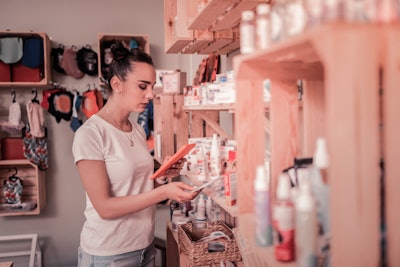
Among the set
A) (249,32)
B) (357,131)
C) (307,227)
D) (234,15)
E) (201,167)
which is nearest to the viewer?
(357,131)

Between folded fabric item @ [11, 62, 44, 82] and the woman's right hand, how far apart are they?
2975mm

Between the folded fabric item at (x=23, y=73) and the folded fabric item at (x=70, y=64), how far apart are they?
284 millimetres

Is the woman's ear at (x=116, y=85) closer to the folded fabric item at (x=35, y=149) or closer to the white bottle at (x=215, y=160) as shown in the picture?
the white bottle at (x=215, y=160)

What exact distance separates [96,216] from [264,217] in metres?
1.29

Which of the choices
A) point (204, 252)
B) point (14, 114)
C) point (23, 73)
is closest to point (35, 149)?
point (14, 114)

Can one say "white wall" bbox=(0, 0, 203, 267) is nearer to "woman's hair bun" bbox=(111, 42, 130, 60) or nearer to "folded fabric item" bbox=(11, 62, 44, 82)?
"folded fabric item" bbox=(11, 62, 44, 82)

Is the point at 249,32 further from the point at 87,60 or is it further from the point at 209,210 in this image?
the point at 87,60

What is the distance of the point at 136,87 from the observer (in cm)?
222

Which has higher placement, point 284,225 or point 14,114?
point 14,114

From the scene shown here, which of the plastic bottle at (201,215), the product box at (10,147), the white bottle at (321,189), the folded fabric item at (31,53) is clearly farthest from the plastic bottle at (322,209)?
the product box at (10,147)

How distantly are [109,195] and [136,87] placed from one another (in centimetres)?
59

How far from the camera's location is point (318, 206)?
936mm

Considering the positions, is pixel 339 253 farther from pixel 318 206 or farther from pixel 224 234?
pixel 224 234

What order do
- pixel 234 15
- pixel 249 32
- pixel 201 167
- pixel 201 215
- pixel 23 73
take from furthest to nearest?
pixel 23 73 < pixel 201 215 < pixel 201 167 < pixel 234 15 < pixel 249 32
